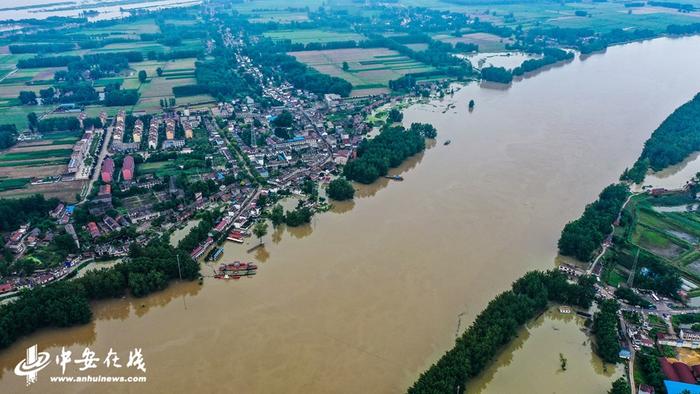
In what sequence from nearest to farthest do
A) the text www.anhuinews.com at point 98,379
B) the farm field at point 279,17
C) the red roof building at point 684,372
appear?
the red roof building at point 684,372, the text www.anhuinews.com at point 98,379, the farm field at point 279,17

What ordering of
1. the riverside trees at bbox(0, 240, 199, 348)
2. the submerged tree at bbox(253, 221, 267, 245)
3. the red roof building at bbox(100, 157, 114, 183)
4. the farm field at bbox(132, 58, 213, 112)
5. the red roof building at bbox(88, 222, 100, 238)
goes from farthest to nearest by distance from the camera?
the farm field at bbox(132, 58, 213, 112) < the red roof building at bbox(100, 157, 114, 183) < the submerged tree at bbox(253, 221, 267, 245) < the red roof building at bbox(88, 222, 100, 238) < the riverside trees at bbox(0, 240, 199, 348)

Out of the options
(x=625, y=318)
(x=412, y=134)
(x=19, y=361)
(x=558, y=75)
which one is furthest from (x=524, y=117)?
(x=19, y=361)

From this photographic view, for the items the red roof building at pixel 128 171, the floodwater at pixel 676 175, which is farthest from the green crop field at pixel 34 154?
the floodwater at pixel 676 175

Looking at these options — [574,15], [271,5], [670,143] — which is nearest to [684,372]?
[670,143]

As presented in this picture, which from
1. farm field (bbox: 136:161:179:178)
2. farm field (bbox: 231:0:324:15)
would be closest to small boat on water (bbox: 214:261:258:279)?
farm field (bbox: 136:161:179:178)

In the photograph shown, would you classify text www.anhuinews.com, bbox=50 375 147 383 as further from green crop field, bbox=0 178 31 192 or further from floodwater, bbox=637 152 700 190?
floodwater, bbox=637 152 700 190

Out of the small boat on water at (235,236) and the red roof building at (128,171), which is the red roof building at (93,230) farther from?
the small boat on water at (235,236)
